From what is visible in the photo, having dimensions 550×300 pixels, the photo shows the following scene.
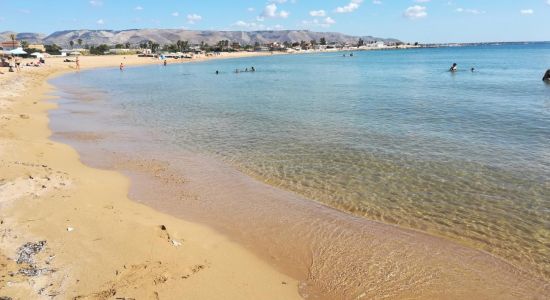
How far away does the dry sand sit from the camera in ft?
23.0

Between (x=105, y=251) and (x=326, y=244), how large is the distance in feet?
17.2

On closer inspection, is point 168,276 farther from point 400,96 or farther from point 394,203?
point 400,96

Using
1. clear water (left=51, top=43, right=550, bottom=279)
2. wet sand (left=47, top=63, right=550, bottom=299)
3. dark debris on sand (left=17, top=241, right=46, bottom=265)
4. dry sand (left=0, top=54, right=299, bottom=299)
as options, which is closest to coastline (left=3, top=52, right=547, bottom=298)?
wet sand (left=47, top=63, right=550, bottom=299)

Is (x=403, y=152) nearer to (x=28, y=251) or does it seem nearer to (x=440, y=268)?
(x=440, y=268)

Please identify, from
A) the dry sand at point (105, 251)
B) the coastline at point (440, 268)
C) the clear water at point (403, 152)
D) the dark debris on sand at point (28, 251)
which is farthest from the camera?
the clear water at point (403, 152)


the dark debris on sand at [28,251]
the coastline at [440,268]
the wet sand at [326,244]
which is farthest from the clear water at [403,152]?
the dark debris on sand at [28,251]

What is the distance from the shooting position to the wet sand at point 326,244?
8023 millimetres

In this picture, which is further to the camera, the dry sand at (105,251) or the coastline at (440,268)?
the coastline at (440,268)

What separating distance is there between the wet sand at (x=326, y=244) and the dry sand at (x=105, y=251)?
0.69m

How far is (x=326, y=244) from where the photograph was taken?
9.75m

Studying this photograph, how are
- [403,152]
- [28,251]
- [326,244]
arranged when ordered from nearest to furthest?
[28,251], [326,244], [403,152]

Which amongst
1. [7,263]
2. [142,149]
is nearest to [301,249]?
[7,263]

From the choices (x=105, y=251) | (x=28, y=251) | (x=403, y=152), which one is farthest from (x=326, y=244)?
(x=403, y=152)

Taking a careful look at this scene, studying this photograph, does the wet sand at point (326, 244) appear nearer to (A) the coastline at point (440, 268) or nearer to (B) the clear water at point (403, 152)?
(A) the coastline at point (440, 268)
